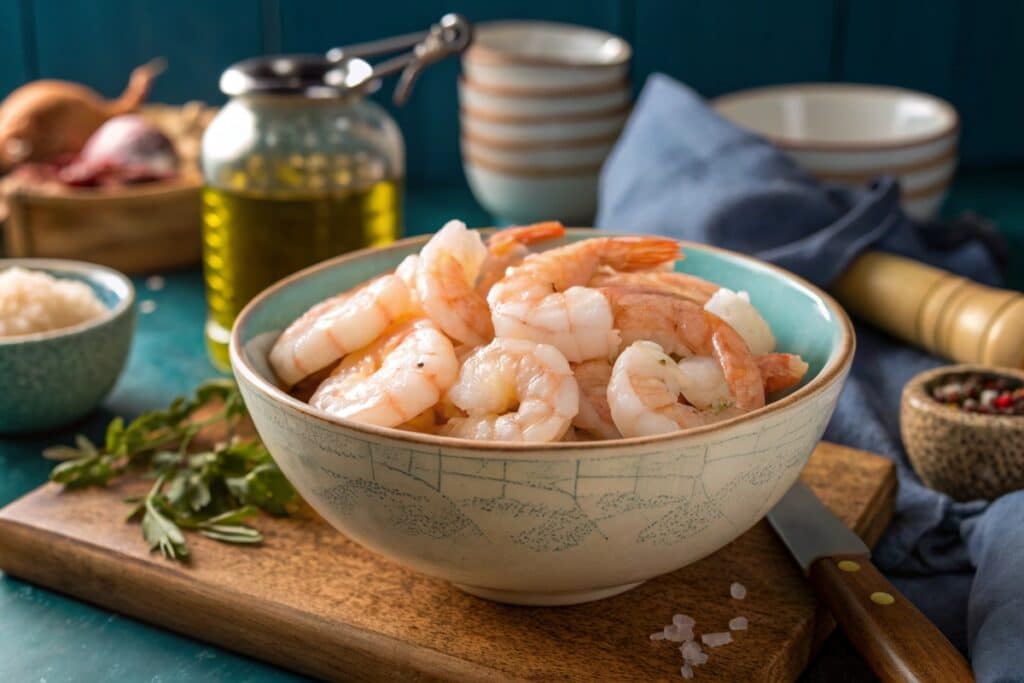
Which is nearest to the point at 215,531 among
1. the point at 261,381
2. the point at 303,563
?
the point at 303,563

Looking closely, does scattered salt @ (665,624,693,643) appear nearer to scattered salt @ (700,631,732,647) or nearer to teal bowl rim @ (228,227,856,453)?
scattered salt @ (700,631,732,647)

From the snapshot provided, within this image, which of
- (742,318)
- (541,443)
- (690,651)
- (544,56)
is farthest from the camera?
(544,56)

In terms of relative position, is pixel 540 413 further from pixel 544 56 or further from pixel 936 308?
pixel 544 56

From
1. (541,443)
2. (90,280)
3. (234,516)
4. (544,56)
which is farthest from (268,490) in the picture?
(544,56)

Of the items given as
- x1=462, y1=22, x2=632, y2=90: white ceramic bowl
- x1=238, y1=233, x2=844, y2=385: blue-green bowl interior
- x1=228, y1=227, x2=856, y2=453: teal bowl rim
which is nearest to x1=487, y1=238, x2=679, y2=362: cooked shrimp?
x1=228, y1=227, x2=856, y2=453: teal bowl rim

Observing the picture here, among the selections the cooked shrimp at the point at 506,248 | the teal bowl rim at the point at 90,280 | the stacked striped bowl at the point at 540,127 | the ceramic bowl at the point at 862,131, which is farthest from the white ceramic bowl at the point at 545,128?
the cooked shrimp at the point at 506,248

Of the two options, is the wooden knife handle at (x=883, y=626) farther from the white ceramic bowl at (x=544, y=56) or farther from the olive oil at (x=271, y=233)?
the white ceramic bowl at (x=544, y=56)

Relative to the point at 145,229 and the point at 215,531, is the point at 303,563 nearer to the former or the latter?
the point at 215,531
